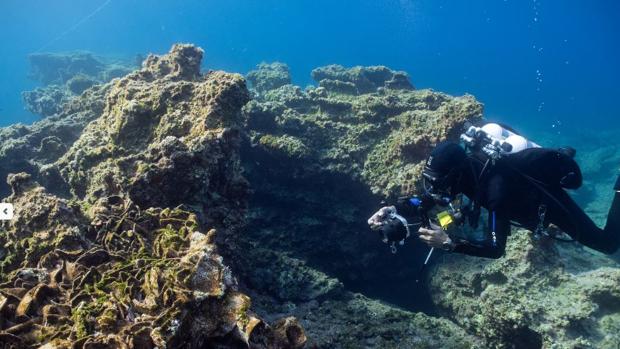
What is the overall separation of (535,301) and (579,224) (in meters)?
1.56

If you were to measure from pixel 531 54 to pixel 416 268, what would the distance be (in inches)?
6272

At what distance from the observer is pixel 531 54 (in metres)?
140

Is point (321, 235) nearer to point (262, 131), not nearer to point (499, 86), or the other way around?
point (262, 131)

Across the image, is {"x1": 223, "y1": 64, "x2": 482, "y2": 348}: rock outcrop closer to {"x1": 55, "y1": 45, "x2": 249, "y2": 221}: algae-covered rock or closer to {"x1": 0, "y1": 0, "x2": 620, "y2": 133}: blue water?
{"x1": 55, "y1": 45, "x2": 249, "y2": 221}: algae-covered rock

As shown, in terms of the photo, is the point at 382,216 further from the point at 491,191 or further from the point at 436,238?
the point at 491,191

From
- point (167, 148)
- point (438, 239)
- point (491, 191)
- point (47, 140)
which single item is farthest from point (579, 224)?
point (47, 140)

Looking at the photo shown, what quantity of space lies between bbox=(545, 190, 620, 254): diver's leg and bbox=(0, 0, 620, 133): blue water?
38.0 m

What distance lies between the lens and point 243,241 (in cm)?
648

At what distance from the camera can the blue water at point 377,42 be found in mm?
65500

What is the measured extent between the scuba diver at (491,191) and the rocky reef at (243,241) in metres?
1.71

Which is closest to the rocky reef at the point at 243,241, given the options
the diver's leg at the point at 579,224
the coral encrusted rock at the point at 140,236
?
the coral encrusted rock at the point at 140,236

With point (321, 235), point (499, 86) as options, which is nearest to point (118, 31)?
point (499, 86)

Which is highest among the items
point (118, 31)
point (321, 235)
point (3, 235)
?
point (118, 31)

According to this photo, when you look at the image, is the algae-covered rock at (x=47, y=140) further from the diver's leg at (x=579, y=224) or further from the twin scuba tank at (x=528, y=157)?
the diver's leg at (x=579, y=224)
